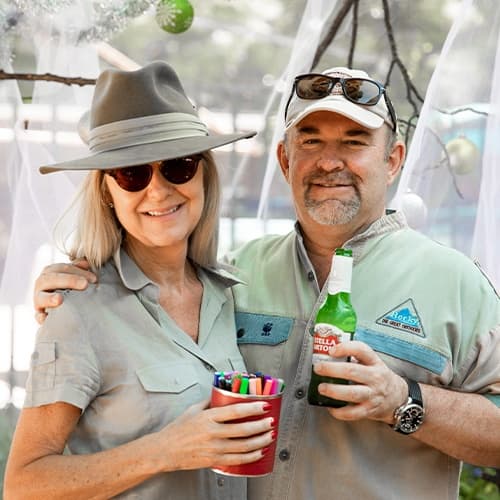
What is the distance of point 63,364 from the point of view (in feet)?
4.99

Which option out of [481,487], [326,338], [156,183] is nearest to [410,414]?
[326,338]

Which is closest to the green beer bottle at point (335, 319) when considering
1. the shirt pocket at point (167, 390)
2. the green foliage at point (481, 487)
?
the shirt pocket at point (167, 390)

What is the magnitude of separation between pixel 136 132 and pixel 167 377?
466mm

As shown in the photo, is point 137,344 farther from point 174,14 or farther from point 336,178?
point 174,14

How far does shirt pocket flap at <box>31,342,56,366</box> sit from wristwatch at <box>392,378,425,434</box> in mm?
638

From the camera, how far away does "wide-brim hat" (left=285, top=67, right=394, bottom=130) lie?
1.87 metres

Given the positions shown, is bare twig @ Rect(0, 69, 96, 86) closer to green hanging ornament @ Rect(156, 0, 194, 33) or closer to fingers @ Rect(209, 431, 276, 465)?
green hanging ornament @ Rect(156, 0, 194, 33)

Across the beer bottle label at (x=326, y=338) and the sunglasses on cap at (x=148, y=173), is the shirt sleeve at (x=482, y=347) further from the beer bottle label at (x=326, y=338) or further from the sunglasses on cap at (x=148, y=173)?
the sunglasses on cap at (x=148, y=173)

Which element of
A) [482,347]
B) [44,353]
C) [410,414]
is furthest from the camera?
[482,347]

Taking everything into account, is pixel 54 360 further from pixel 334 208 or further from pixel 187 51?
pixel 187 51

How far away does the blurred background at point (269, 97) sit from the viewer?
89.0 inches

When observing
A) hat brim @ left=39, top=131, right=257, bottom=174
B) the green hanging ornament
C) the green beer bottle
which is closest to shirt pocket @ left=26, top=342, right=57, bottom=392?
hat brim @ left=39, top=131, right=257, bottom=174

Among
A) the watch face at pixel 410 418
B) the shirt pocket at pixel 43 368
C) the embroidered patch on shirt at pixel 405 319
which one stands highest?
the embroidered patch on shirt at pixel 405 319

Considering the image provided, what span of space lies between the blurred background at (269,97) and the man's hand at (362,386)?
701 millimetres
